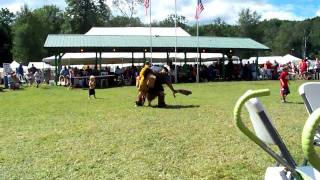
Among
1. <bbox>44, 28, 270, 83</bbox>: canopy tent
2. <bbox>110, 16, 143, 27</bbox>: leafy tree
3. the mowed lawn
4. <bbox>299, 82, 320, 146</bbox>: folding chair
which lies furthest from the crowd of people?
<bbox>110, 16, 143, 27</bbox>: leafy tree

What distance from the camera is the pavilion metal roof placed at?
120ft

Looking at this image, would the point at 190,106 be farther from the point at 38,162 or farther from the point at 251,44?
the point at 251,44

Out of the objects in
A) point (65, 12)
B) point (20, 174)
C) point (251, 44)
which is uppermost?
point (65, 12)

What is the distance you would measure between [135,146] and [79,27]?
8665 cm

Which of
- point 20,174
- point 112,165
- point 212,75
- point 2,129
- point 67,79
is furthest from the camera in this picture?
point 212,75

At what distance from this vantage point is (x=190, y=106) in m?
17.5

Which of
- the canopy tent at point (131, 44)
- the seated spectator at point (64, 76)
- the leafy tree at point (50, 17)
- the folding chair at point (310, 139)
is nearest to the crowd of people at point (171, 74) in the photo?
the seated spectator at point (64, 76)

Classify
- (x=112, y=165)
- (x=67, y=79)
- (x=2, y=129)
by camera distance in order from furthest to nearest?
(x=67, y=79) < (x=2, y=129) < (x=112, y=165)

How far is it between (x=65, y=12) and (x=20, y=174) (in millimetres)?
91256

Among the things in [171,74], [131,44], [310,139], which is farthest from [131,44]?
[310,139]

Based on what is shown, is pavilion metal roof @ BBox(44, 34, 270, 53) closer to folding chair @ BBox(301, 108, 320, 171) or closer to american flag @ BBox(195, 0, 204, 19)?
american flag @ BBox(195, 0, 204, 19)

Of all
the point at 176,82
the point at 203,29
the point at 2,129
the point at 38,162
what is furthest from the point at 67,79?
the point at 203,29

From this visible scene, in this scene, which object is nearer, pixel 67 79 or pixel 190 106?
pixel 190 106

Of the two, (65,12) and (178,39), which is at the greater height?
(65,12)
